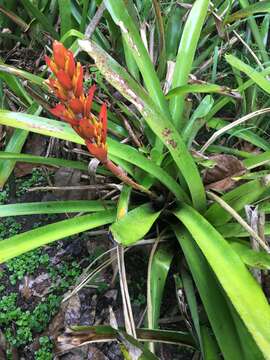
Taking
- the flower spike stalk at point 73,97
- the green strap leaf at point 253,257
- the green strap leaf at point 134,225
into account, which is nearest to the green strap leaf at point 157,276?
the green strap leaf at point 134,225

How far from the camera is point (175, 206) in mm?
1411

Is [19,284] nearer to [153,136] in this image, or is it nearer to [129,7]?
[153,136]

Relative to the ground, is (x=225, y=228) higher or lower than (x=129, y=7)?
lower

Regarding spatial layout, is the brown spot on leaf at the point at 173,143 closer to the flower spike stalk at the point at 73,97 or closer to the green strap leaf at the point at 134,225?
the green strap leaf at the point at 134,225

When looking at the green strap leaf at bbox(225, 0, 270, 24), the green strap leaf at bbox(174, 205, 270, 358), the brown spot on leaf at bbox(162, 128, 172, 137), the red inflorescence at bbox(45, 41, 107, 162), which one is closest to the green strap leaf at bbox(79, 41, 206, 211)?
the brown spot on leaf at bbox(162, 128, 172, 137)

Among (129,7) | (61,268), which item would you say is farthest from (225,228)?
(129,7)

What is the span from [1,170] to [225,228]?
0.74 metres

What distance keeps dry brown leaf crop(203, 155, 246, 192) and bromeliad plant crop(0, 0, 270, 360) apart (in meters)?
0.03

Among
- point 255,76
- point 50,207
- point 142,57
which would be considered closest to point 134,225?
point 50,207

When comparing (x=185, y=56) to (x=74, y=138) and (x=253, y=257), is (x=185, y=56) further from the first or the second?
(x=253, y=257)

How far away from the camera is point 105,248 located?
1586 millimetres

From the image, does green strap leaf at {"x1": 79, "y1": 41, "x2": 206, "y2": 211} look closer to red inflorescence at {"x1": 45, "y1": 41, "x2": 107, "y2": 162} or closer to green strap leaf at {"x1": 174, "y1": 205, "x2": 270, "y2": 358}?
green strap leaf at {"x1": 174, "y1": 205, "x2": 270, "y2": 358}

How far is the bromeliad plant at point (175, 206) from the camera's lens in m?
1.04

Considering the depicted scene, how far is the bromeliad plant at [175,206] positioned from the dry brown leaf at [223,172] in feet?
0.08
